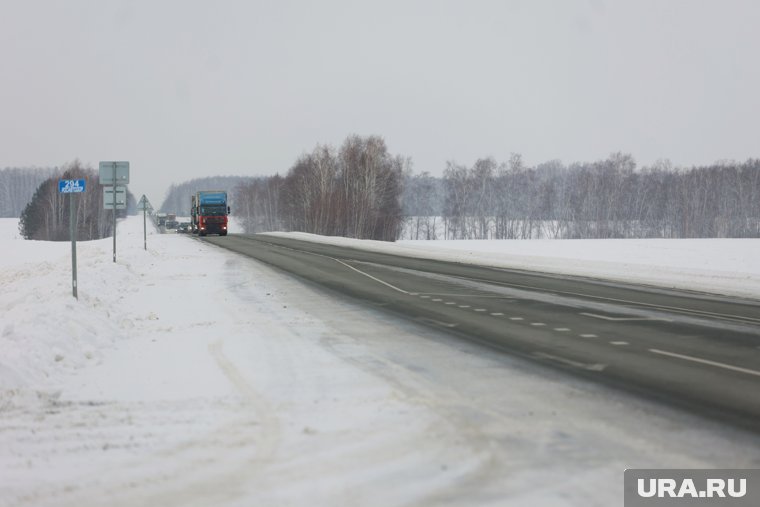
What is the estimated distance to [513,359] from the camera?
7719 millimetres

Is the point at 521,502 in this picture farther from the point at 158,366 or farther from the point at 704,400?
the point at 158,366

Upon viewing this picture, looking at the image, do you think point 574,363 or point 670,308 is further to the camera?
point 670,308

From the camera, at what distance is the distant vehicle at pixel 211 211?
5669 centimetres

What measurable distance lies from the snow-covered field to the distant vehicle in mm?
48191

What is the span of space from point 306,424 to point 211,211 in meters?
54.4

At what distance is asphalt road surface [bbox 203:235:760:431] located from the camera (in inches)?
253

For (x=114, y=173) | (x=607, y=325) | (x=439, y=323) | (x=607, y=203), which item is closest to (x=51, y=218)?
(x=607, y=203)

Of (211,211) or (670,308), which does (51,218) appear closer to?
(211,211)

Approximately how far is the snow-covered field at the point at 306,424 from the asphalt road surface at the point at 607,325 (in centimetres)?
72

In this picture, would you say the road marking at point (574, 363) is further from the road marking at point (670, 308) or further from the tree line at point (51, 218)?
the tree line at point (51, 218)

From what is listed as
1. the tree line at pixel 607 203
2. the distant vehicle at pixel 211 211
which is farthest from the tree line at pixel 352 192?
the distant vehicle at pixel 211 211

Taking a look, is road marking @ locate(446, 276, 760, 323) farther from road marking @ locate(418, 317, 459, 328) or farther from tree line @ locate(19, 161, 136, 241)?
tree line @ locate(19, 161, 136, 241)

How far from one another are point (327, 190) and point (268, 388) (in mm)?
78722

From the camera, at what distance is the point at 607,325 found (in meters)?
10.5
